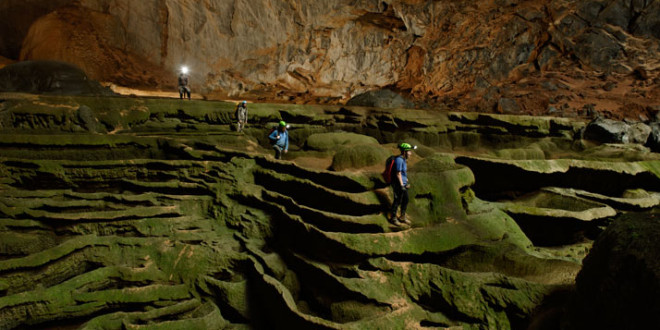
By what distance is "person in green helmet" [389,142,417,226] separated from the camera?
576 centimetres

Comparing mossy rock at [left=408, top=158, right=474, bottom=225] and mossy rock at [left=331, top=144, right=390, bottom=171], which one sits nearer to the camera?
mossy rock at [left=408, top=158, right=474, bottom=225]

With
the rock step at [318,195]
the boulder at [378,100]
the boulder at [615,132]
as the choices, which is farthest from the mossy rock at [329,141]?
the boulder at [615,132]

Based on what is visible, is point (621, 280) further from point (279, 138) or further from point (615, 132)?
point (615, 132)

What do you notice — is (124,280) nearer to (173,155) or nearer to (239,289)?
(239,289)

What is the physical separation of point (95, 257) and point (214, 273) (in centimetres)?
222

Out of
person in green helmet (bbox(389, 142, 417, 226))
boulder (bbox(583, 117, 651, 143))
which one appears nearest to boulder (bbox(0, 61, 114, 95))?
person in green helmet (bbox(389, 142, 417, 226))

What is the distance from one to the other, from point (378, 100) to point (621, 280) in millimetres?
13089

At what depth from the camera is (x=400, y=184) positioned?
5.72 meters

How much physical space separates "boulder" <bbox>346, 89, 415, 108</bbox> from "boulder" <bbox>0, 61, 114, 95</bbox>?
1054cm

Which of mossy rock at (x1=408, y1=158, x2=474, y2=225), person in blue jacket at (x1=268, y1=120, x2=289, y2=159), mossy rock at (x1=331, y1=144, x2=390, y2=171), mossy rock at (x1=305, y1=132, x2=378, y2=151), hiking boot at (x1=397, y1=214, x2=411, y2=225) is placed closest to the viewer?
hiking boot at (x1=397, y1=214, x2=411, y2=225)

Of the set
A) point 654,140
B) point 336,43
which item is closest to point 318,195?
point 336,43

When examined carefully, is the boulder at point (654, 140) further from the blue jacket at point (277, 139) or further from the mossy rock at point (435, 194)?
the blue jacket at point (277, 139)

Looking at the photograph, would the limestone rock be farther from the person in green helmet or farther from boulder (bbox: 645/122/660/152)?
the person in green helmet

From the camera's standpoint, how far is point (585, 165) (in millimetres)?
9078
